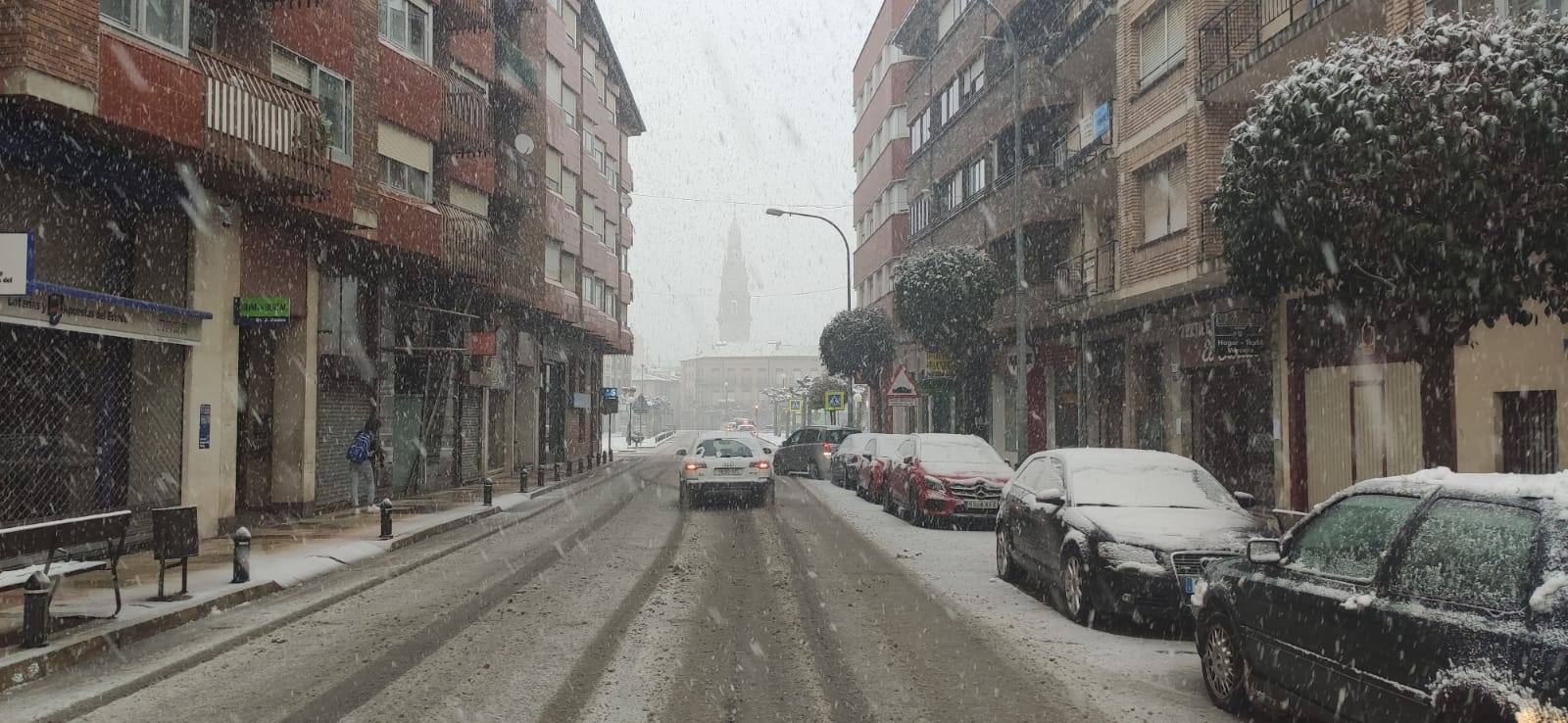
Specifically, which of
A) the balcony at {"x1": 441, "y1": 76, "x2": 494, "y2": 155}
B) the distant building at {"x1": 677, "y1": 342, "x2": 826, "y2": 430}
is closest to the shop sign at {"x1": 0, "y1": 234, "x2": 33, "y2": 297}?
the balcony at {"x1": 441, "y1": 76, "x2": 494, "y2": 155}

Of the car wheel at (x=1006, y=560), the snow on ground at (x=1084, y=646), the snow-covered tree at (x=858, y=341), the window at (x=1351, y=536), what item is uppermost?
the snow-covered tree at (x=858, y=341)

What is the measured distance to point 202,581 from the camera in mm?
10453

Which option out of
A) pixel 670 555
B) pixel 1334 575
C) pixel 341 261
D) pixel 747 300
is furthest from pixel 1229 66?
pixel 747 300

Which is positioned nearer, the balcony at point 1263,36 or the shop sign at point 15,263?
the shop sign at point 15,263

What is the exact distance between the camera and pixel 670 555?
1281 cm

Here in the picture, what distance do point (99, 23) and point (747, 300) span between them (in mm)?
188247

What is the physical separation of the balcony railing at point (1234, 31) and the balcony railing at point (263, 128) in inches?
552

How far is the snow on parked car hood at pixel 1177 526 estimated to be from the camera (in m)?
8.15

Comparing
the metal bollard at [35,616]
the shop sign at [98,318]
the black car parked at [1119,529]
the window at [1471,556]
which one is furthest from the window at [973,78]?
the window at [1471,556]

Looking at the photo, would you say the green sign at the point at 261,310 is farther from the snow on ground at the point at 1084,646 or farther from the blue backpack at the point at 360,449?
the snow on ground at the point at 1084,646

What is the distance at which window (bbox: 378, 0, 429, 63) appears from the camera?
2064 cm

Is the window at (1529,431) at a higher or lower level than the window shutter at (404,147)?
lower

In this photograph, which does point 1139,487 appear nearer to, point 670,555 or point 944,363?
point 670,555

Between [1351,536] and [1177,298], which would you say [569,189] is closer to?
[1177,298]
